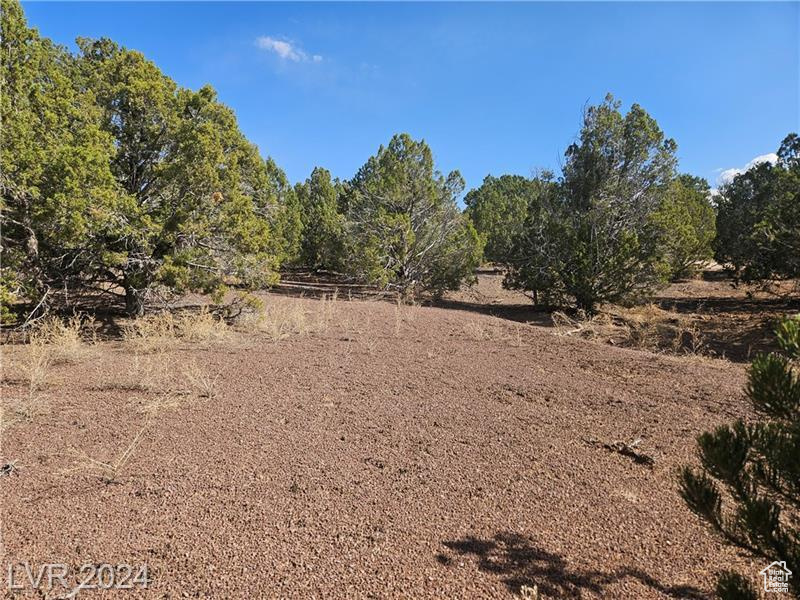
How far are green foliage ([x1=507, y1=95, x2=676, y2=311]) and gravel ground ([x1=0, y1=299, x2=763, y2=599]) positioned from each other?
26.2ft

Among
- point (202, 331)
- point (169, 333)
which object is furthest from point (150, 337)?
point (202, 331)

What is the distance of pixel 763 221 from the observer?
13914mm

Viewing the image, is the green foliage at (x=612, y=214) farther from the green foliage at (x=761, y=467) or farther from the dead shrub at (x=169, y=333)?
the green foliage at (x=761, y=467)

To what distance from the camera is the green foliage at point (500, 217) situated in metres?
16.3

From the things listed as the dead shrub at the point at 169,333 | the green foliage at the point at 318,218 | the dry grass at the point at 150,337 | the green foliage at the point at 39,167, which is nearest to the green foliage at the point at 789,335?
the dry grass at the point at 150,337

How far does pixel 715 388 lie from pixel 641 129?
426 inches

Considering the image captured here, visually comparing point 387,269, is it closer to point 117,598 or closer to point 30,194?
point 30,194

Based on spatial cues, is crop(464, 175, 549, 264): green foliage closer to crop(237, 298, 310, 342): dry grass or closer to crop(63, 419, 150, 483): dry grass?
crop(237, 298, 310, 342): dry grass

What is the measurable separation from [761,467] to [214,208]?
29.8 feet

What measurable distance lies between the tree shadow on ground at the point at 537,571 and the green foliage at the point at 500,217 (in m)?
14.3

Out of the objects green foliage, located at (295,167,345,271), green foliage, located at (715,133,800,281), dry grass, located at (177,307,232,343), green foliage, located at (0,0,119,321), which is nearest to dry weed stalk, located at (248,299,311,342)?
dry grass, located at (177,307,232,343)

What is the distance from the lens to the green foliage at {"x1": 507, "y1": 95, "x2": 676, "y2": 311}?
13.4m

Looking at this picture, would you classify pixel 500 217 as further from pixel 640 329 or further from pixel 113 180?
pixel 113 180

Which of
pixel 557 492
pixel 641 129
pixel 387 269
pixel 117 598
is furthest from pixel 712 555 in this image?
pixel 387 269
